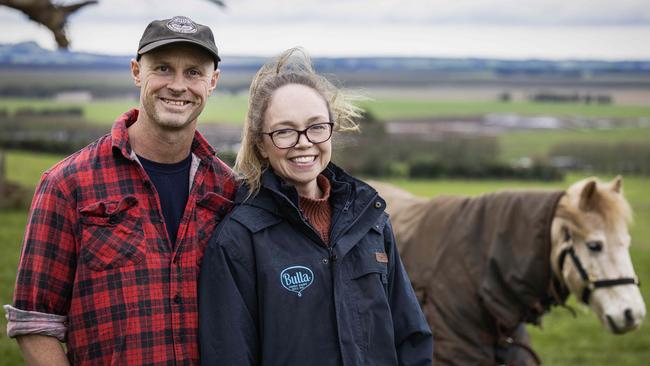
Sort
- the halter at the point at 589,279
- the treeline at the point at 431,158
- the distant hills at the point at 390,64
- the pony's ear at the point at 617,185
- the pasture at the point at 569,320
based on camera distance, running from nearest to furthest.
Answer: the halter at the point at 589,279
the pony's ear at the point at 617,185
the pasture at the point at 569,320
the distant hills at the point at 390,64
the treeline at the point at 431,158

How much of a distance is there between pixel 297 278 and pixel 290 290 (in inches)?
1.6

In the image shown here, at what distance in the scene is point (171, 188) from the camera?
2.51m

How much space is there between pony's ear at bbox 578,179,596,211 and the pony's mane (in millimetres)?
13

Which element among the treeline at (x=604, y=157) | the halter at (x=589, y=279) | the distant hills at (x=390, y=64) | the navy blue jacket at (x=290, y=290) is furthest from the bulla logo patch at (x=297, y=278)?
the treeline at (x=604, y=157)

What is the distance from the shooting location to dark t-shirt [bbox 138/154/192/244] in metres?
2.48

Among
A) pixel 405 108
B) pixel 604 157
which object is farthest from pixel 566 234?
pixel 405 108

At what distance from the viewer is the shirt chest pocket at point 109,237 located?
235 centimetres

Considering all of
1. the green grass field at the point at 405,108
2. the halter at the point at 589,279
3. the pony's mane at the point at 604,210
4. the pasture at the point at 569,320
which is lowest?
the pasture at the point at 569,320

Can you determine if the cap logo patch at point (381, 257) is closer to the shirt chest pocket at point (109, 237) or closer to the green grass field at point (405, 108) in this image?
the shirt chest pocket at point (109, 237)

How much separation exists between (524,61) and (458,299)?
35.9ft

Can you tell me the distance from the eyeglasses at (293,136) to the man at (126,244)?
0.26 meters

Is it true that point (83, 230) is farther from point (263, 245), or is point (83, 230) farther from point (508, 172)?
point (508, 172)

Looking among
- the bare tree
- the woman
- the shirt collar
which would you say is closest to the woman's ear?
the woman

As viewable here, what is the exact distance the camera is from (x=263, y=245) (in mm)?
2391
